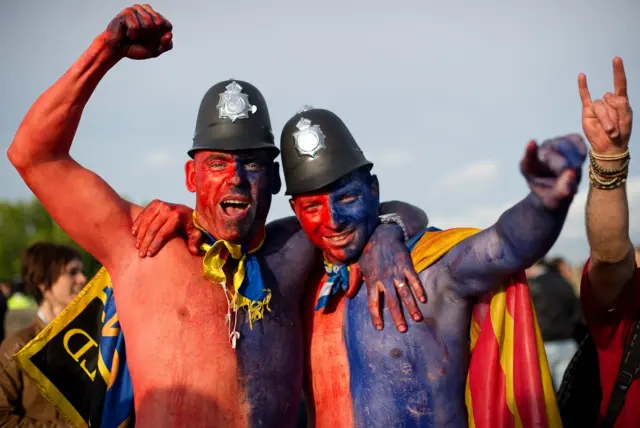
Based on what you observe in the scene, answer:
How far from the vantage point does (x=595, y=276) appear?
12.2 feet

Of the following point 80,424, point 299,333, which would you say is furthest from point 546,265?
point 80,424

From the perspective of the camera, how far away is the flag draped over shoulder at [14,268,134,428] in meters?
4.30

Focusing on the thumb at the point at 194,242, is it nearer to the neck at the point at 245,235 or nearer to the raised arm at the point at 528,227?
the neck at the point at 245,235

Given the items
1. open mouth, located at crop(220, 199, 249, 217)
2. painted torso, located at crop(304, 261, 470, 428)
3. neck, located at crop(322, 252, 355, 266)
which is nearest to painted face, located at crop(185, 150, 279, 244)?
open mouth, located at crop(220, 199, 249, 217)

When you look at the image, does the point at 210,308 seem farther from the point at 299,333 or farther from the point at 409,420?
the point at 409,420

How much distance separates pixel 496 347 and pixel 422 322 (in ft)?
1.29

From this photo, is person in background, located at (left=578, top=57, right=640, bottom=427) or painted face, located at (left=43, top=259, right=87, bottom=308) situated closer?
person in background, located at (left=578, top=57, right=640, bottom=427)

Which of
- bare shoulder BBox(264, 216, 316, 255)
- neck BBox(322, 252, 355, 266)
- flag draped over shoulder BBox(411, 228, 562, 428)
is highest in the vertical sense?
bare shoulder BBox(264, 216, 316, 255)

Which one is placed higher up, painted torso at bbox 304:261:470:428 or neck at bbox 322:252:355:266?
neck at bbox 322:252:355:266

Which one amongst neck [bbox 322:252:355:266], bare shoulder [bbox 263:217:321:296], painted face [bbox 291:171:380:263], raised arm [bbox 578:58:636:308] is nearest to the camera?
raised arm [bbox 578:58:636:308]

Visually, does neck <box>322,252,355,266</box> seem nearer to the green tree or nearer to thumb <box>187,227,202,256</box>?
thumb <box>187,227,202,256</box>

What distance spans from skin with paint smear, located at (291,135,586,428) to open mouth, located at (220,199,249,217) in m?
0.28

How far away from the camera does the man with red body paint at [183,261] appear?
3801 mm

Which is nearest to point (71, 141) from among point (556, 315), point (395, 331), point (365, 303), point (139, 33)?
point (139, 33)
